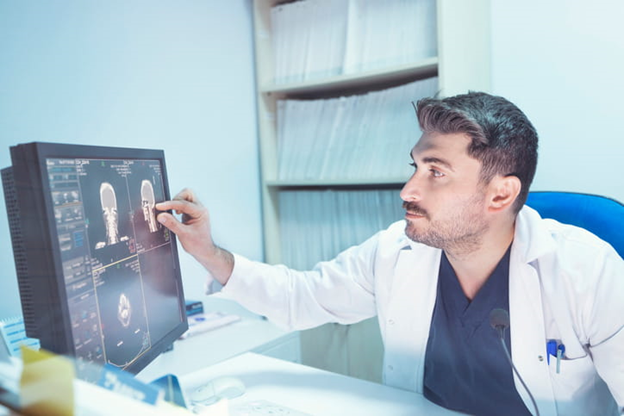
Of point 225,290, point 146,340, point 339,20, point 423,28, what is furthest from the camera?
point 339,20

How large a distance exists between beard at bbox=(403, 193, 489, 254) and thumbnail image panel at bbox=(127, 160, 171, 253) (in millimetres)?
593

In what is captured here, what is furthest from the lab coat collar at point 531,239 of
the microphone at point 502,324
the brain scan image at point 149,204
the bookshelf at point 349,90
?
the brain scan image at point 149,204

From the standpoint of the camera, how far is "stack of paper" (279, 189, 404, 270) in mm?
2018

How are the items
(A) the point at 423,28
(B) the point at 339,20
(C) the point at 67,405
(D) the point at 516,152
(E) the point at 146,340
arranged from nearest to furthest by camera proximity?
1. (C) the point at 67,405
2. (E) the point at 146,340
3. (D) the point at 516,152
4. (A) the point at 423,28
5. (B) the point at 339,20

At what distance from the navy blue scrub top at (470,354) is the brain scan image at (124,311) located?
2.15 feet

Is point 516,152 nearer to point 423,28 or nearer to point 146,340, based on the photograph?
point 423,28

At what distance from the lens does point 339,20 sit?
6.60ft

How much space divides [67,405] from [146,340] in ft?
1.38

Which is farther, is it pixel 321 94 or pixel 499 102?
pixel 321 94

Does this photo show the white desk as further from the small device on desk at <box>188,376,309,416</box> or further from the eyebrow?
the eyebrow

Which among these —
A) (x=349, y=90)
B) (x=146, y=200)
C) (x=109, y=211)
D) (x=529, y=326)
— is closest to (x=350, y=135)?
(x=349, y=90)

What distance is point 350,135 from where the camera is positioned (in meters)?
2.05

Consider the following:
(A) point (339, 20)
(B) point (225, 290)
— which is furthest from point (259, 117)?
(B) point (225, 290)

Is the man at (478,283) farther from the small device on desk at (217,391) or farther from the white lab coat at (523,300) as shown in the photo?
the small device on desk at (217,391)
